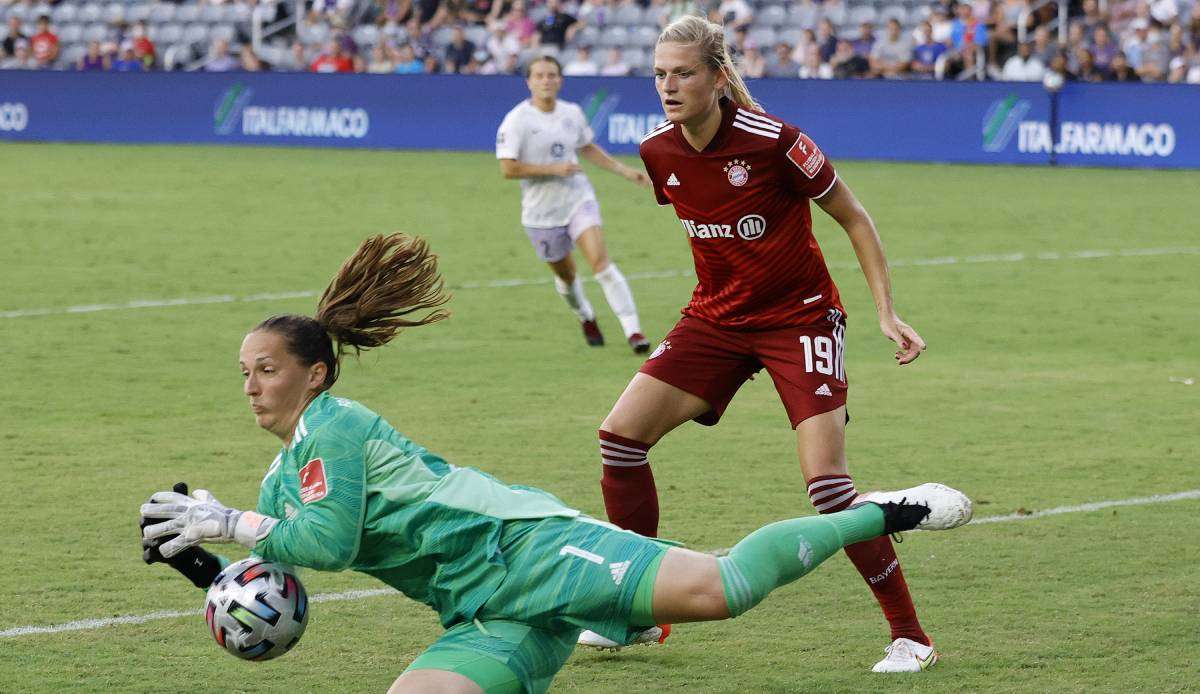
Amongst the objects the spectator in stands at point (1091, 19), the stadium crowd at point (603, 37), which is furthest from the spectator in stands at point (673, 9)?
the spectator in stands at point (1091, 19)

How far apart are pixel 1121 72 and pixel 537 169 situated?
14.9m

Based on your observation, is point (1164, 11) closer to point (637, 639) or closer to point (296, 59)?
point (296, 59)

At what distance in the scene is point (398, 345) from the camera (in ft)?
42.4

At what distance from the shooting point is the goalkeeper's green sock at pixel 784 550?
15.3ft

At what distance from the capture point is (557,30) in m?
31.4

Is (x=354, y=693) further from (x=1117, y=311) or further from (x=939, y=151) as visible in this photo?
(x=939, y=151)

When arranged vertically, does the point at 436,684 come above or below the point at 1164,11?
above

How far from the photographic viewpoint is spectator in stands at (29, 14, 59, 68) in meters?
34.8

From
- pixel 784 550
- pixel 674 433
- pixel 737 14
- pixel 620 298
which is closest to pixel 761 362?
pixel 784 550

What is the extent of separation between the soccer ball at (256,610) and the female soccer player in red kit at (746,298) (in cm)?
160

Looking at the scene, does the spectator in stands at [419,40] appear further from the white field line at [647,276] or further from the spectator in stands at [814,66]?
the white field line at [647,276]

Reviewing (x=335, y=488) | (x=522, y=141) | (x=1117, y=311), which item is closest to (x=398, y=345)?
(x=522, y=141)

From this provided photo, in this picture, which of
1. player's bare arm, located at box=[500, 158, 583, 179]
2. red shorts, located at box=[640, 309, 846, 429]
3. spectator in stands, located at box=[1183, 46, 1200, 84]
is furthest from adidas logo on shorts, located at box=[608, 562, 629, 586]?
spectator in stands, located at box=[1183, 46, 1200, 84]

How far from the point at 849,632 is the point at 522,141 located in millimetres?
7343
